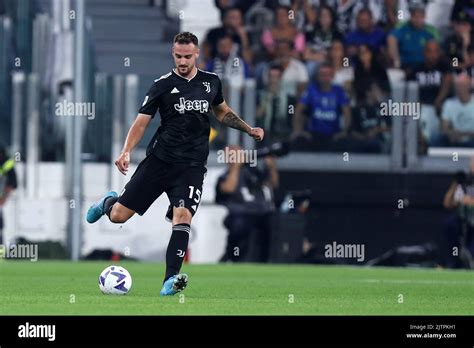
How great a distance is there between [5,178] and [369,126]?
5.95m

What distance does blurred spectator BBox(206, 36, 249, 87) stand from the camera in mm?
24766

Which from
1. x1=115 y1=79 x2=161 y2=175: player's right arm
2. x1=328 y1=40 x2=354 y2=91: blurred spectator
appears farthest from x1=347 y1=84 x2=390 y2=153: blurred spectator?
x1=115 y1=79 x2=161 y2=175: player's right arm

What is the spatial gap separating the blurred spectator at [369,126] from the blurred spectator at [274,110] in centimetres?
106

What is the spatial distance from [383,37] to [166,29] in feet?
12.9

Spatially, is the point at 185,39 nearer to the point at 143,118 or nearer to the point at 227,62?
the point at 143,118

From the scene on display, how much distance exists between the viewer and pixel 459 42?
25.5 metres

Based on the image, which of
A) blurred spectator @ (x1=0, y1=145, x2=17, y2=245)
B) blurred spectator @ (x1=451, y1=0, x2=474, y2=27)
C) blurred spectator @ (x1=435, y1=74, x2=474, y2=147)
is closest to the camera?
blurred spectator @ (x1=0, y1=145, x2=17, y2=245)

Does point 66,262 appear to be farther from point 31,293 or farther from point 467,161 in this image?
point 31,293

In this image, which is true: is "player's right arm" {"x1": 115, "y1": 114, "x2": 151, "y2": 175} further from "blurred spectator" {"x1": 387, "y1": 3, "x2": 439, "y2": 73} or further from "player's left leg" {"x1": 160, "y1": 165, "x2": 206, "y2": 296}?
"blurred spectator" {"x1": 387, "y1": 3, "x2": 439, "y2": 73}

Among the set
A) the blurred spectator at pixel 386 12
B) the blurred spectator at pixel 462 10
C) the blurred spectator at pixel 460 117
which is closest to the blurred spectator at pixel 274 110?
the blurred spectator at pixel 386 12

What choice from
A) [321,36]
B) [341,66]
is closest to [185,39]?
[341,66]

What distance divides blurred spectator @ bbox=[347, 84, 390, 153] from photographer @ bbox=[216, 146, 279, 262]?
1629 millimetres
